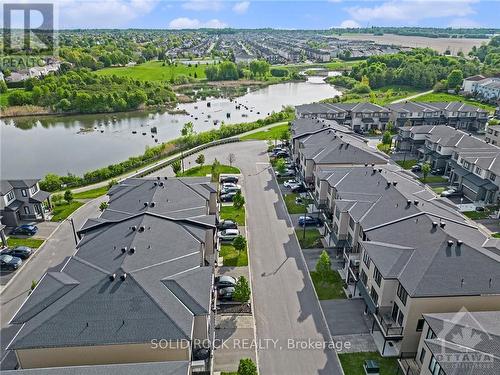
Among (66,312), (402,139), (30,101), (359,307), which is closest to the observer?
(66,312)

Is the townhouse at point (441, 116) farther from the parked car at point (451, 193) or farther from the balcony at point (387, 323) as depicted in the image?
the balcony at point (387, 323)

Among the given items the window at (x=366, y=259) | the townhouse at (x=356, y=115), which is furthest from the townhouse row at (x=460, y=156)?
the window at (x=366, y=259)

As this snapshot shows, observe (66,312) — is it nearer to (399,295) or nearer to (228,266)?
(228,266)

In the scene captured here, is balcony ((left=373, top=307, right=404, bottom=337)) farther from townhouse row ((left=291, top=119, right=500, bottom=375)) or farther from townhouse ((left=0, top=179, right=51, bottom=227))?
townhouse ((left=0, top=179, right=51, bottom=227))

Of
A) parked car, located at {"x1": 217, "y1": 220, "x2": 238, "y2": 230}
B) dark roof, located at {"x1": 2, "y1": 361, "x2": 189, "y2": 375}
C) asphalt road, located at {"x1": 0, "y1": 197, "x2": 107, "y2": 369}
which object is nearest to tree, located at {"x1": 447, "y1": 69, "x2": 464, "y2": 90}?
parked car, located at {"x1": 217, "y1": 220, "x2": 238, "y2": 230}

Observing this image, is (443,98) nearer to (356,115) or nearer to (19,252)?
(356,115)

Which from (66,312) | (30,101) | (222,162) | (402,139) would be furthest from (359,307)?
(30,101)
